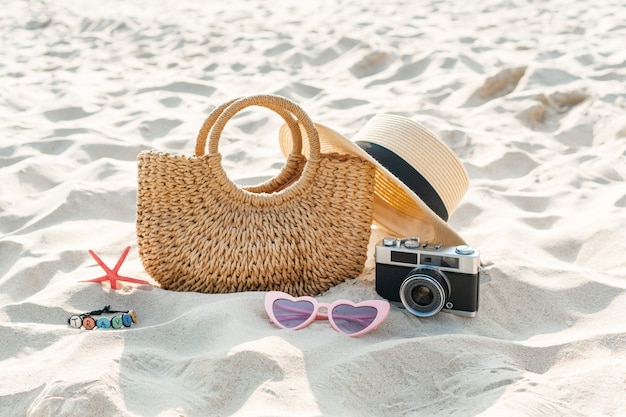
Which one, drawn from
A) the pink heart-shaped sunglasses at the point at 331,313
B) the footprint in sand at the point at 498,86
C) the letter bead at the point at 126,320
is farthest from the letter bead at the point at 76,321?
the footprint in sand at the point at 498,86

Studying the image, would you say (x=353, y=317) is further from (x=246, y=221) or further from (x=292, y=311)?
(x=246, y=221)

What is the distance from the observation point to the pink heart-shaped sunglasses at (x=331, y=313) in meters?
1.66

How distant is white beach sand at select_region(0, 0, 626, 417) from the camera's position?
4.66 ft

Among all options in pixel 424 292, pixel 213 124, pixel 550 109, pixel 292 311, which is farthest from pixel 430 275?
pixel 550 109

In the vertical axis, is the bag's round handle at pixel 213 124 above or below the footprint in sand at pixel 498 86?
above

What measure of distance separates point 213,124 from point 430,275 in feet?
2.33

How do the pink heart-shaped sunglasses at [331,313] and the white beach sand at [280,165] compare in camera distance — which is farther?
the pink heart-shaped sunglasses at [331,313]

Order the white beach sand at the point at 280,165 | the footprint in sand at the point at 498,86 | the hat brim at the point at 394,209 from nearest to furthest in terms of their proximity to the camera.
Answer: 1. the white beach sand at the point at 280,165
2. the hat brim at the point at 394,209
3. the footprint in sand at the point at 498,86

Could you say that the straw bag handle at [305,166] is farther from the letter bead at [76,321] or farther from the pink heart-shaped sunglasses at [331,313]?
the letter bead at [76,321]

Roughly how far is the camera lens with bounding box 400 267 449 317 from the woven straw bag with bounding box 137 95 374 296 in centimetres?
24

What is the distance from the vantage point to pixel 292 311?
5.61 ft

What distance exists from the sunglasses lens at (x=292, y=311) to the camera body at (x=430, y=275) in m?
0.24

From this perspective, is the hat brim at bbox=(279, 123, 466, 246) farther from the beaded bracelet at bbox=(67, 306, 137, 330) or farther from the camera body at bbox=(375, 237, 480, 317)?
the beaded bracelet at bbox=(67, 306, 137, 330)

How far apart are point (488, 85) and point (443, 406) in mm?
2832
